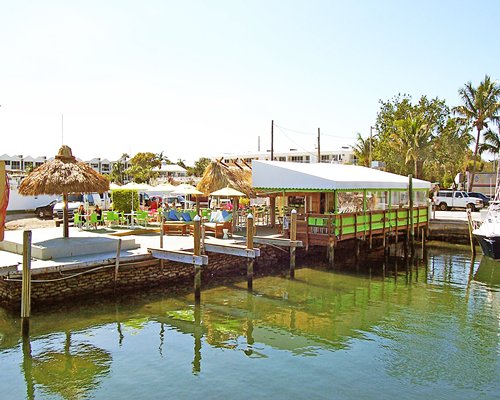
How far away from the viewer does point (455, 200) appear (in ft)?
129

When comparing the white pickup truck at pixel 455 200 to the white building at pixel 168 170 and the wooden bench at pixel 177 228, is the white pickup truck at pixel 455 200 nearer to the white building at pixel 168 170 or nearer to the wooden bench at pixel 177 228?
the wooden bench at pixel 177 228

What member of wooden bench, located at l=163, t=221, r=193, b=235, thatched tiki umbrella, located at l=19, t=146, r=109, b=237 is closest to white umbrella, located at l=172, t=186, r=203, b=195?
wooden bench, located at l=163, t=221, r=193, b=235

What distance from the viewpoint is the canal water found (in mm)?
9680

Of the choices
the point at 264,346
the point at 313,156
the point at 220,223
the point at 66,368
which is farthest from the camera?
the point at 313,156

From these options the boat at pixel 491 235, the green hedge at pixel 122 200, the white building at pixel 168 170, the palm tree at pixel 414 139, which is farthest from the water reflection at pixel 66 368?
the white building at pixel 168 170

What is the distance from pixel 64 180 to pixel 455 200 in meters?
32.8

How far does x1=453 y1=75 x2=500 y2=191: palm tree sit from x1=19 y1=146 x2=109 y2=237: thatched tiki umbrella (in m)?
37.7

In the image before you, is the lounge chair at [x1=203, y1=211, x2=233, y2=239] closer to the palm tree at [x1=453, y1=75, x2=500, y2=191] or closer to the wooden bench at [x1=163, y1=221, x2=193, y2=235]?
the wooden bench at [x1=163, y1=221, x2=193, y2=235]

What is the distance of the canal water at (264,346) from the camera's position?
9.68 meters

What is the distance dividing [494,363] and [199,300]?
27.5 ft

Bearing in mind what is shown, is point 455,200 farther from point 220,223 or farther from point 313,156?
point 220,223

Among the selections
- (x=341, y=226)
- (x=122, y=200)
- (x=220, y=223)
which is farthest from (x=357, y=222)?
(x=122, y=200)

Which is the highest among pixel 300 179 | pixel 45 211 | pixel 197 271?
pixel 300 179

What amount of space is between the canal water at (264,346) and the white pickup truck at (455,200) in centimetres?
2237
